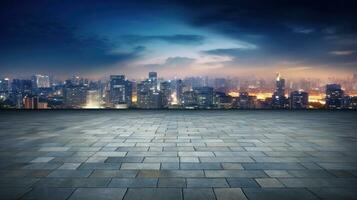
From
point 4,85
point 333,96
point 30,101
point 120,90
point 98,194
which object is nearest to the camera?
point 98,194

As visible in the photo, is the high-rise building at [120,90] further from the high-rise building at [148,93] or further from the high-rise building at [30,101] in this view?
the high-rise building at [30,101]

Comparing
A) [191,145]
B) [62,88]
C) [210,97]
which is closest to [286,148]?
[191,145]

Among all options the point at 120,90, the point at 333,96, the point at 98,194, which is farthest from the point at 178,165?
the point at 120,90

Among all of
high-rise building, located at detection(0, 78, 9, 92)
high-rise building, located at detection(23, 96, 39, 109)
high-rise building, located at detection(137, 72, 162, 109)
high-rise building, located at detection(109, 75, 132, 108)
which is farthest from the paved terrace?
high-rise building, located at detection(109, 75, 132, 108)

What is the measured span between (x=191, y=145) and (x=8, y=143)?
503 centimetres

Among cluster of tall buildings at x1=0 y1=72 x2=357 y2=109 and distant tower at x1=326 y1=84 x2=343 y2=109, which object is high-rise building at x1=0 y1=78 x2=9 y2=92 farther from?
distant tower at x1=326 y1=84 x2=343 y2=109

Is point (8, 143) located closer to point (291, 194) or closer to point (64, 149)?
point (64, 149)

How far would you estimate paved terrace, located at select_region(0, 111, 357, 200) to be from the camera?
14.2ft

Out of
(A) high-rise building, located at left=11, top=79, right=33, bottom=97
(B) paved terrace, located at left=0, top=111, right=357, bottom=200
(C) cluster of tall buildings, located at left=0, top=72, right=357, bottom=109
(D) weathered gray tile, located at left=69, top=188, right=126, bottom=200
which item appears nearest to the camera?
(D) weathered gray tile, located at left=69, top=188, right=126, bottom=200

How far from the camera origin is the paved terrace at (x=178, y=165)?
14.2 feet

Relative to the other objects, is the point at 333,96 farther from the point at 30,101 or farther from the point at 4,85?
the point at 4,85

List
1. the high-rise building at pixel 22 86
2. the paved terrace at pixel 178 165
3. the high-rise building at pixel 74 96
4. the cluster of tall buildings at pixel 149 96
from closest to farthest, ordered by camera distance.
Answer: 1. the paved terrace at pixel 178 165
2. the cluster of tall buildings at pixel 149 96
3. the high-rise building at pixel 22 86
4. the high-rise building at pixel 74 96

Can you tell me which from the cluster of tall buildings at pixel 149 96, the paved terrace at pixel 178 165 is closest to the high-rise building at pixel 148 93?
the cluster of tall buildings at pixel 149 96

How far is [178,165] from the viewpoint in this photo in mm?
5797
